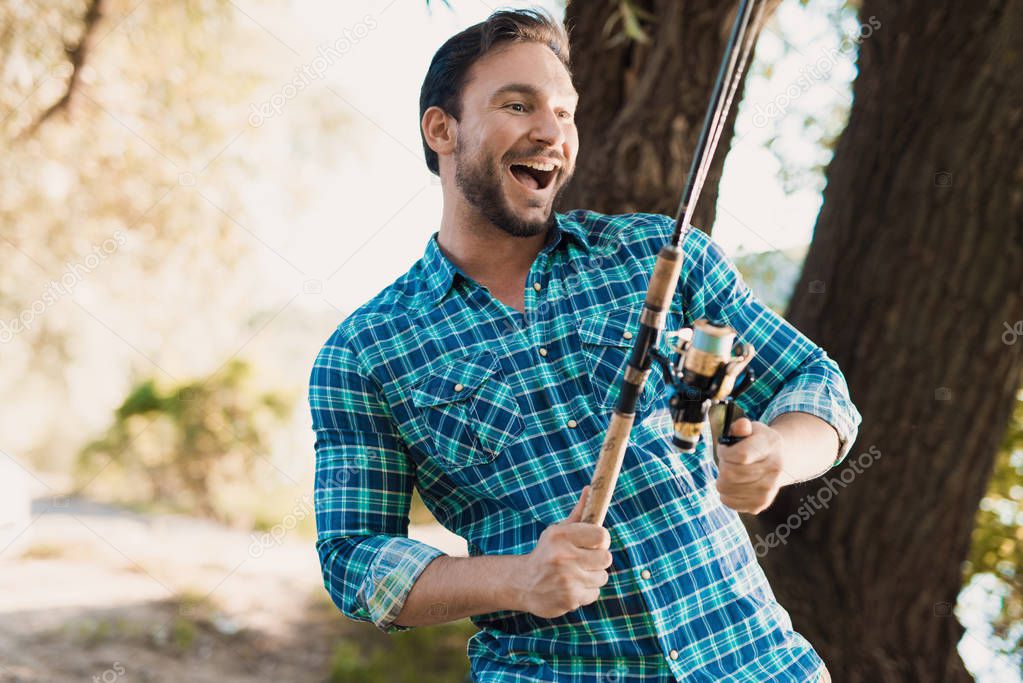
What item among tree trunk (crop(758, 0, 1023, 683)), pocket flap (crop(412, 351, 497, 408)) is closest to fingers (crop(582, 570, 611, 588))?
pocket flap (crop(412, 351, 497, 408))

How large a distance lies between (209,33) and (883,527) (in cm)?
581

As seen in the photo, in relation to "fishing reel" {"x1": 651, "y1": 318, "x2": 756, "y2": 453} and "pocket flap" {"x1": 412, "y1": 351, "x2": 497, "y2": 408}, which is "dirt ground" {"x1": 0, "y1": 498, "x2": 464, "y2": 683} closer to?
"pocket flap" {"x1": 412, "y1": 351, "x2": 497, "y2": 408}

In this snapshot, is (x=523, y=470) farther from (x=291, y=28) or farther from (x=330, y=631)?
(x=291, y=28)

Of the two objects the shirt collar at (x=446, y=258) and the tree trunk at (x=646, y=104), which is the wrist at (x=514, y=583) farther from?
the tree trunk at (x=646, y=104)

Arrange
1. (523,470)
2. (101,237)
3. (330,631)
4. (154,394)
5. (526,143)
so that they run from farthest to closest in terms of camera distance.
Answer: (154,394) < (101,237) < (330,631) < (526,143) < (523,470)

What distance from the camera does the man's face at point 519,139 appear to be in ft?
6.82

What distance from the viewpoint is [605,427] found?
1.88 m

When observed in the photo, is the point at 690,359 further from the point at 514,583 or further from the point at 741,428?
the point at 514,583

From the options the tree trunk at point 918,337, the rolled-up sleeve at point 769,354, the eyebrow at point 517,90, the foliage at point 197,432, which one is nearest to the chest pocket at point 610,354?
the rolled-up sleeve at point 769,354

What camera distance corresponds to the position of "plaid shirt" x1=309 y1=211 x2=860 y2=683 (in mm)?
1775

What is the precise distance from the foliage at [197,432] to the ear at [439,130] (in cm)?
575

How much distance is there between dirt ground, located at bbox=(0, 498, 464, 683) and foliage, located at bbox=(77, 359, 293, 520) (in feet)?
1.36

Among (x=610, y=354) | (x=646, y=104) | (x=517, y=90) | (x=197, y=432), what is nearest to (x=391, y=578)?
(x=610, y=354)

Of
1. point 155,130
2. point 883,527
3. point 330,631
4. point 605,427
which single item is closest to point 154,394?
point 155,130
